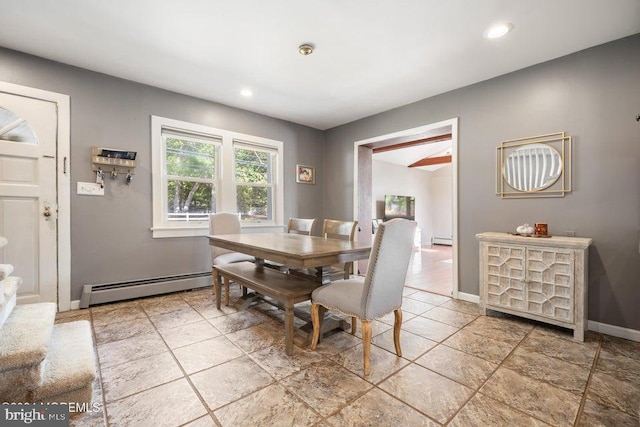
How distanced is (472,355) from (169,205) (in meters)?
3.55

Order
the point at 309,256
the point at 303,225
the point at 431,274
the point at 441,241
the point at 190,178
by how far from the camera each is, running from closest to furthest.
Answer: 1. the point at 309,256
2. the point at 303,225
3. the point at 190,178
4. the point at 431,274
5. the point at 441,241

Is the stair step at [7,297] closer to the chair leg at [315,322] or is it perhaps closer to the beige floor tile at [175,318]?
the beige floor tile at [175,318]

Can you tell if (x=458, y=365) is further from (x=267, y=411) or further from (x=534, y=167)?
(x=534, y=167)

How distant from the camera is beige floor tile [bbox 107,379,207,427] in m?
1.36

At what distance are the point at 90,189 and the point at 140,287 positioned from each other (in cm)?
117

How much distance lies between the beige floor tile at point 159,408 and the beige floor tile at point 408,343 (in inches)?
51.4

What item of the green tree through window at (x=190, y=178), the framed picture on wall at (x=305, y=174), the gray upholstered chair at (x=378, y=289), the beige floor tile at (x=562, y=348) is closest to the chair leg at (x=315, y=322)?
the gray upholstered chair at (x=378, y=289)

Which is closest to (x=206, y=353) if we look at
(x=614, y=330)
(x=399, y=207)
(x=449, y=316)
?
(x=449, y=316)

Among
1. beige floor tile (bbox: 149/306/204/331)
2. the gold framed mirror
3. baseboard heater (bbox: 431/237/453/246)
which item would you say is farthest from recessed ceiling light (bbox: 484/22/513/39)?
baseboard heater (bbox: 431/237/453/246)

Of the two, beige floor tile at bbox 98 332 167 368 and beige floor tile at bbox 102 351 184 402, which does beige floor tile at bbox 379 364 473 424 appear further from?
beige floor tile at bbox 98 332 167 368

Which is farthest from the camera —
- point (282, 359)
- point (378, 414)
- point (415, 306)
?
point (415, 306)

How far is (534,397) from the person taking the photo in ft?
5.06

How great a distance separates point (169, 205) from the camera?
3549mm

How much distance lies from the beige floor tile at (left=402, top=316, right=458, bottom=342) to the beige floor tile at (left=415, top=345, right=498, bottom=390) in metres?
0.23
